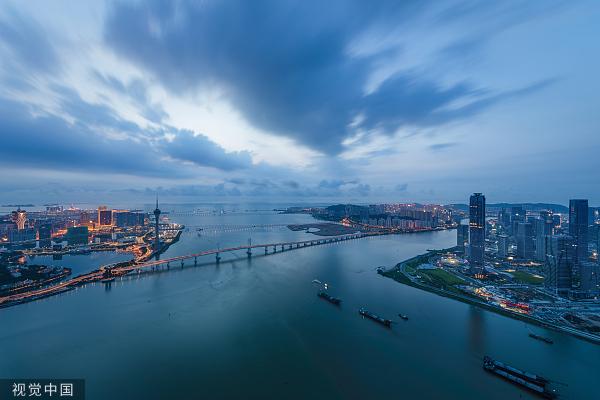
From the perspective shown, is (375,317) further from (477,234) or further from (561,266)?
(477,234)

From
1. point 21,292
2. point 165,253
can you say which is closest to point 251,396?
point 21,292

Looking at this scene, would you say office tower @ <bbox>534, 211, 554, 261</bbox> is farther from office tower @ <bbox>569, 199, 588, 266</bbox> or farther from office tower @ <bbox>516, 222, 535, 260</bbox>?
office tower @ <bbox>569, 199, 588, 266</bbox>

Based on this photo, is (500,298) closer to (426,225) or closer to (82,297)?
(82,297)

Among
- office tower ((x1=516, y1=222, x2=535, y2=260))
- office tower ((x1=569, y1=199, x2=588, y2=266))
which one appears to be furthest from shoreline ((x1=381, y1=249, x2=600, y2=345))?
office tower ((x1=516, y1=222, x2=535, y2=260))

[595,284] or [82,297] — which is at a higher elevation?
[595,284]

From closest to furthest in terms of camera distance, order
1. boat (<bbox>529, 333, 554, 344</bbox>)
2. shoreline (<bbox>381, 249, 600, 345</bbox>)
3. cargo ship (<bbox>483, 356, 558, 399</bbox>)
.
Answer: cargo ship (<bbox>483, 356, 558, 399</bbox>), boat (<bbox>529, 333, 554, 344</bbox>), shoreline (<bbox>381, 249, 600, 345</bbox>)

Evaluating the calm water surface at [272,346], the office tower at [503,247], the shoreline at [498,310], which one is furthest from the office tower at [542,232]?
the calm water surface at [272,346]
